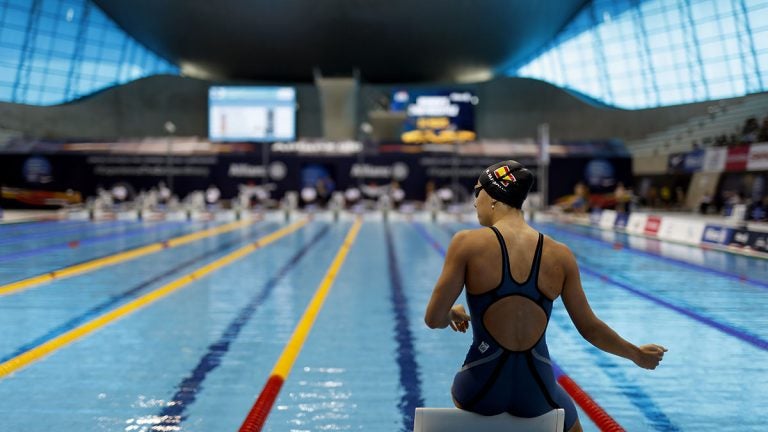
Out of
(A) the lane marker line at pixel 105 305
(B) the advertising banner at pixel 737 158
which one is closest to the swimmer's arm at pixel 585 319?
(A) the lane marker line at pixel 105 305

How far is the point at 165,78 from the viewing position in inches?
1598

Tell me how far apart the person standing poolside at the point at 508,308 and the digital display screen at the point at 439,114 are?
114ft

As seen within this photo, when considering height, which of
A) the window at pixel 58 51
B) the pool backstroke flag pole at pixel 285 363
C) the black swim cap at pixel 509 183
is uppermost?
the window at pixel 58 51

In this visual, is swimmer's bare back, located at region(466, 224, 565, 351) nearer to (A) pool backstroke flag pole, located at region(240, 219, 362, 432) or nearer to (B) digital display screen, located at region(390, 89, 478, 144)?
(A) pool backstroke flag pole, located at region(240, 219, 362, 432)

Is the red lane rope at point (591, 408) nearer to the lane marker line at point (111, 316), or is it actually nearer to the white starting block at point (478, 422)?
the white starting block at point (478, 422)

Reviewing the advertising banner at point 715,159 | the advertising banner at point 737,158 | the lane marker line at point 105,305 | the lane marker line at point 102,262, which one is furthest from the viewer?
the advertising banner at point 715,159

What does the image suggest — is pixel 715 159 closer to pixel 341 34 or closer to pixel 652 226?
pixel 652 226

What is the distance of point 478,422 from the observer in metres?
2.14

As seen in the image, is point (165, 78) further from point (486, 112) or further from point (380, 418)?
point (380, 418)

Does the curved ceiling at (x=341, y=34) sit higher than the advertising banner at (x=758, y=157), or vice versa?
the curved ceiling at (x=341, y=34)

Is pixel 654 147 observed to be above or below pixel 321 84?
below

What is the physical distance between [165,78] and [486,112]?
17933mm

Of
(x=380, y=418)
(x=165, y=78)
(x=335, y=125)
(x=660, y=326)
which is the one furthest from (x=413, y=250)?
(x=165, y=78)

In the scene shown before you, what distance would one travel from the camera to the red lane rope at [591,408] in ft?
11.7
